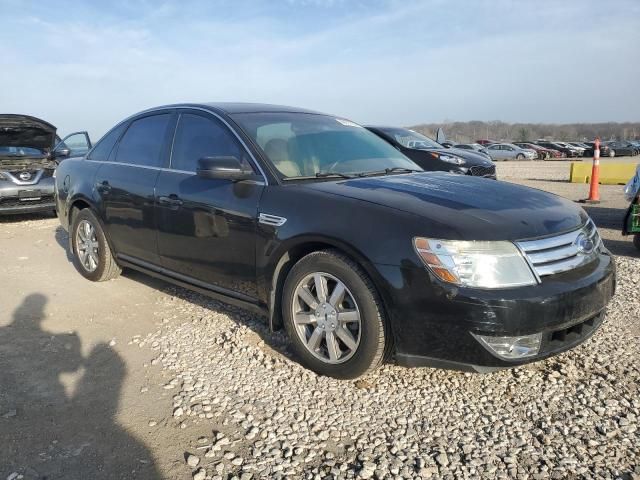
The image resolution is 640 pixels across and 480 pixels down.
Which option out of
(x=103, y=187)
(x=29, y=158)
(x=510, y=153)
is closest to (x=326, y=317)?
(x=103, y=187)

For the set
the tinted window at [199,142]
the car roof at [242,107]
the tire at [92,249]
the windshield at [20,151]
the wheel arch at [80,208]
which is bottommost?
the tire at [92,249]

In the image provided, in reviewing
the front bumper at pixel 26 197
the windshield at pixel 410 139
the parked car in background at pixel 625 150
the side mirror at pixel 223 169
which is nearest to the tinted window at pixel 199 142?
the side mirror at pixel 223 169

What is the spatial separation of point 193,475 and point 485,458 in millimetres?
1290

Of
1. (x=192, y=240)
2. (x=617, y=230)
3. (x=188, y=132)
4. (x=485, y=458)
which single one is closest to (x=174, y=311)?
(x=192, y=240)

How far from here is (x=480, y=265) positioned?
2.59 metres

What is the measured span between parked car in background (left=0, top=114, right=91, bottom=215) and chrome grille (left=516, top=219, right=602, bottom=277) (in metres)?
7.84

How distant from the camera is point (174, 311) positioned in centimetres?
439

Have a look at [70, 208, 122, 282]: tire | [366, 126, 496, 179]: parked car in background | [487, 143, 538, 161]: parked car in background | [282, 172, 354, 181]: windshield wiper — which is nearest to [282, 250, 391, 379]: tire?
[282, 172, 354, 181]: windshield wiper

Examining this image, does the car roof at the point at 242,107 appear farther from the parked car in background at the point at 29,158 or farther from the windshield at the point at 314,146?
the parked car in background at the point at 29,158

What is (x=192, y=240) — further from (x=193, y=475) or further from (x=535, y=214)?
(x=535, y=214)

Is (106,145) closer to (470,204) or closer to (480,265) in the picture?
(470,204)

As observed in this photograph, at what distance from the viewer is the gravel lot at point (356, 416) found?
7.66 ft

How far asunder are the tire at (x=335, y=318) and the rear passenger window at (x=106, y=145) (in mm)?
2785

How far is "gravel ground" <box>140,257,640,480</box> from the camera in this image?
2.33 m
